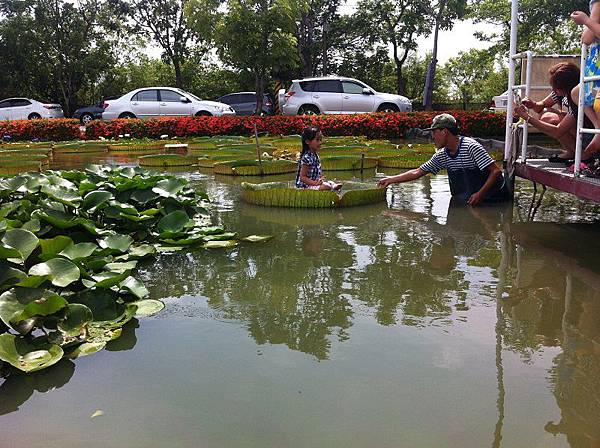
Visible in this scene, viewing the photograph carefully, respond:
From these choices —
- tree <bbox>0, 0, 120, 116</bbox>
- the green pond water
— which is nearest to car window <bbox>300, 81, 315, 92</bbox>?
tree <bbox>0, 0, 120, 116</bbox>

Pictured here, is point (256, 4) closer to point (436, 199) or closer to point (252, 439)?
point (436, 199)

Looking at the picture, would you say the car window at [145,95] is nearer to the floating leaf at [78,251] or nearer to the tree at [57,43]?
the tree at [57,43]

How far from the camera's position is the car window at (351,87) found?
65.7 feet

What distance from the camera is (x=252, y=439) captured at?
6.77ft

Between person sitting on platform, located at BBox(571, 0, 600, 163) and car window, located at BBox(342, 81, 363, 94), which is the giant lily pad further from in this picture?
car window, located at BBox(342, 81, 363, 94)

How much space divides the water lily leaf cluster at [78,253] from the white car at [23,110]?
20588 millimetres

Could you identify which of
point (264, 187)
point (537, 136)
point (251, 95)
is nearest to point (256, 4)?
point (251, 95)

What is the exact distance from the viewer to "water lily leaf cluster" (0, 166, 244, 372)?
2.78m

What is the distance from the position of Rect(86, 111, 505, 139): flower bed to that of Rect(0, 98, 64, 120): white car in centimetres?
833

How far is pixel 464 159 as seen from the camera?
19.9 feet

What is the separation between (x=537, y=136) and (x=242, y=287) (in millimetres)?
14646

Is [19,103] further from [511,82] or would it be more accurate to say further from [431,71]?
[511,82]

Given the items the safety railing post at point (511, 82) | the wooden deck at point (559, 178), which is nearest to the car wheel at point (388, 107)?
the safety railing post at point (511, 82)

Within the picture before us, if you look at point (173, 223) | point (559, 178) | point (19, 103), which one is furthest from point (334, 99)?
point (173, 223)
